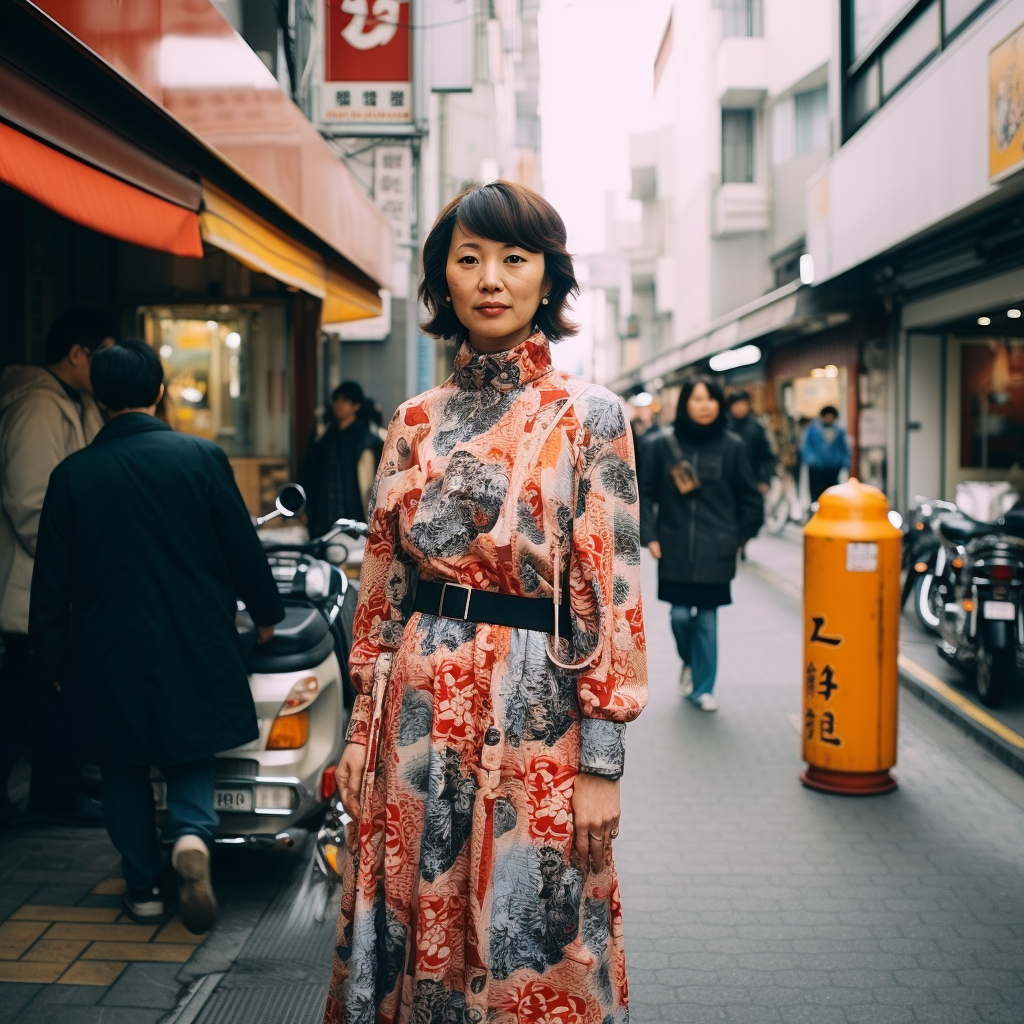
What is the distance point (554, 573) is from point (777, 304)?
15.1m

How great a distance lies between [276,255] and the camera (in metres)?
6.07

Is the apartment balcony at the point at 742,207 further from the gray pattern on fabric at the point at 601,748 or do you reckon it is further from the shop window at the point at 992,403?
the gray pattern on fabric at the point at 601,748

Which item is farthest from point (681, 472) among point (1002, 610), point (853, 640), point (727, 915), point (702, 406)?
point (727, 915)

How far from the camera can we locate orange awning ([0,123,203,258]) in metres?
3.27

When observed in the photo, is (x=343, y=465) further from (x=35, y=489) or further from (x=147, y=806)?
(x=147, y=806)

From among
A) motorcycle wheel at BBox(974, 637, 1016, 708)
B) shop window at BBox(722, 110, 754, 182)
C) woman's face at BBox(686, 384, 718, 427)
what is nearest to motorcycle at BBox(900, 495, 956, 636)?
motorcycle wheel at BBox(974, 637, 1016, 708)

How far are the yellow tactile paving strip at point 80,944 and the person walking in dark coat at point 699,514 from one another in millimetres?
3829

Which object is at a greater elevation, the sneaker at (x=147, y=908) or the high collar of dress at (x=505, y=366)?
the high collar of dress at (x=505, y=366)

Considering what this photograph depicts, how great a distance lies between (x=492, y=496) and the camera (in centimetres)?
222

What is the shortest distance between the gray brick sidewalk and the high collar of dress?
6.68 feet

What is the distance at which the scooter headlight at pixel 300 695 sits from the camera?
411 centimetres

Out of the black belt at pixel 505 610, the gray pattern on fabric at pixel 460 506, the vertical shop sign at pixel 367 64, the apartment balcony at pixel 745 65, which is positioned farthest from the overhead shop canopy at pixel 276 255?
the apartment balcony at pixel 745 65

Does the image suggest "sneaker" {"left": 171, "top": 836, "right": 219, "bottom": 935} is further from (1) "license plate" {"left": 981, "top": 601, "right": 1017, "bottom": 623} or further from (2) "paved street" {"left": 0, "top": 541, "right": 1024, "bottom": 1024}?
(1) "license plate" {"left": 981, "top": 601, "right": 1017, "bottom": 623}

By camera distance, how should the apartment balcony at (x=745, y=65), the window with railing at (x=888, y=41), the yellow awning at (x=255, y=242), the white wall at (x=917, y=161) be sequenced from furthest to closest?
the apartment balcony at (x=745, y=65)
the window with railing at (x=888, y=41)
the white wall at (x=917, y=161)
the yellow awning at (x=255, y=242)
